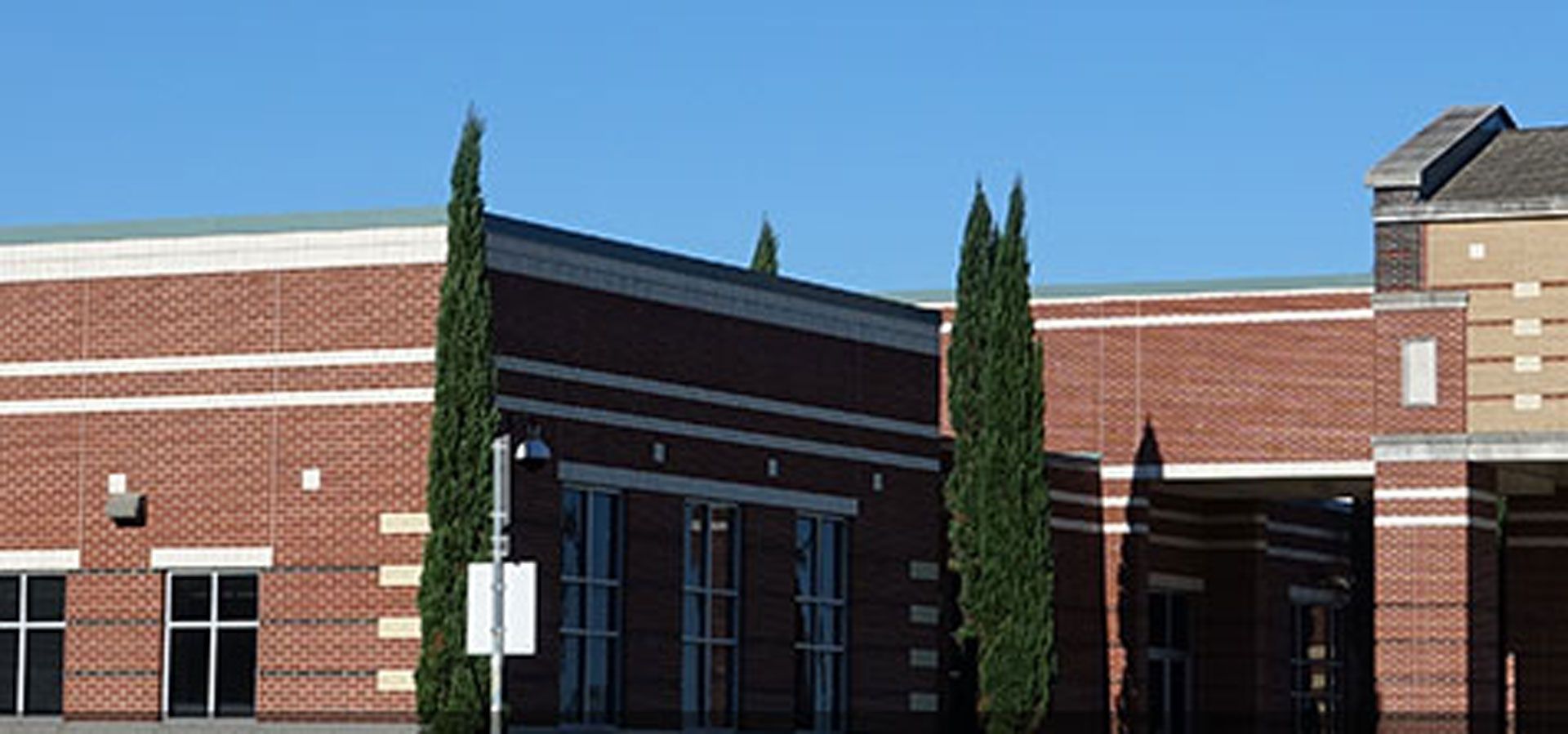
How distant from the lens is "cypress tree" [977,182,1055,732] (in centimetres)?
5275

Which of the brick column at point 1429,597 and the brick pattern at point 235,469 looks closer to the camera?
the brick pattern at point 235,469

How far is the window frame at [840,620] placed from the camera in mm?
48969

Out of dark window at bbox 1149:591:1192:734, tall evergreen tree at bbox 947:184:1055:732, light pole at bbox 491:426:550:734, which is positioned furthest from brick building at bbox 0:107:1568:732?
light pole at bbox 491:426:550:734

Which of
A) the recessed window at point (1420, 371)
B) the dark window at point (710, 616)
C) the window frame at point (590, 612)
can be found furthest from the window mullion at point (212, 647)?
the recessed window at point (1420, 371)

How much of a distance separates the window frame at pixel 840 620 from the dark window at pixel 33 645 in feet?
36.3

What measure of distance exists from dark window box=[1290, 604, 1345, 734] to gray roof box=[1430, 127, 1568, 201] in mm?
14183

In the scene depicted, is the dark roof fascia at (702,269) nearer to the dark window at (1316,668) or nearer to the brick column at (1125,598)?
the brick column at (1125,598)

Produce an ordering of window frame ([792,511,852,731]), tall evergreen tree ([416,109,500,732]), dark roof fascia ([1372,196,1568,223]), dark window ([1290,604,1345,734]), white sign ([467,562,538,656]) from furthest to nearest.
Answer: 1. dark window ([1290,604,1345,734])
2. dark roof fascia ([1372,196,1568,223])
3. window frame ([792,511,852,731])
4. tall evergreen tree ([416,109,500,732])
5. white sign ([467,562,538,656])

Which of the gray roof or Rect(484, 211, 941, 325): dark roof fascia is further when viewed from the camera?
the gray roof

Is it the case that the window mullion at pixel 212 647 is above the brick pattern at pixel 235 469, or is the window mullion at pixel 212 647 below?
below

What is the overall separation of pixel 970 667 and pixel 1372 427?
9.89 metres

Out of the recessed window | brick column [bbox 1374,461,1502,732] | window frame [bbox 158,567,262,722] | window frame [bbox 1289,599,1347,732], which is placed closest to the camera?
window frame [bbox 158,567,262,722]

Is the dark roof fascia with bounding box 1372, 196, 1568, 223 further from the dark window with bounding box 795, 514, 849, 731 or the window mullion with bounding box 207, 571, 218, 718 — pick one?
the window mullion with bounding box 207, 571, 218, 718

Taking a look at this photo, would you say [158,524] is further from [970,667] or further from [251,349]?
[970,667]
